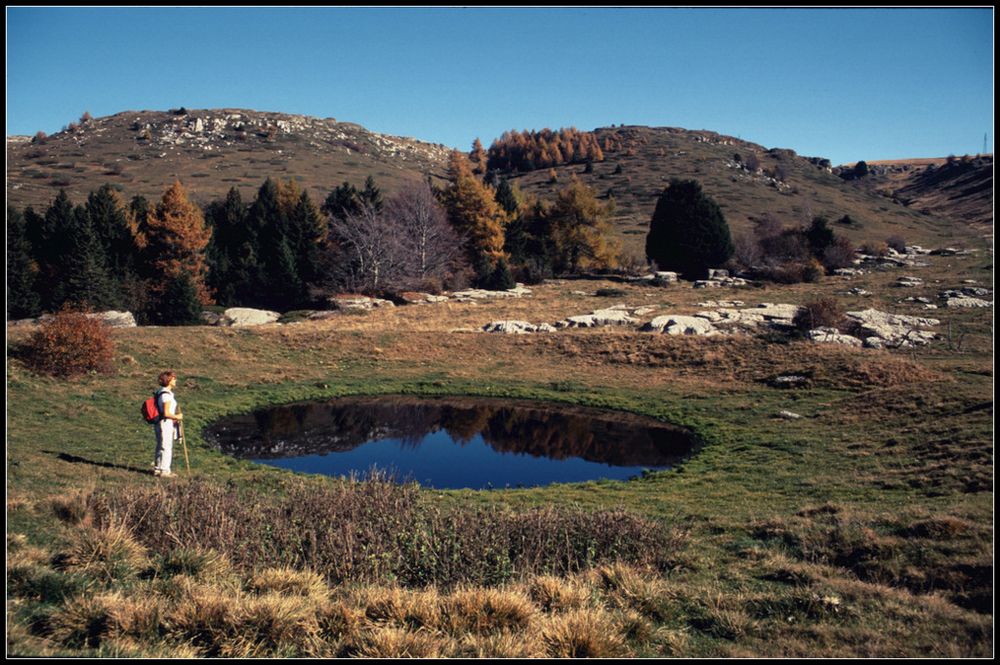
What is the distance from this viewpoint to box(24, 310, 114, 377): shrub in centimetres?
2353

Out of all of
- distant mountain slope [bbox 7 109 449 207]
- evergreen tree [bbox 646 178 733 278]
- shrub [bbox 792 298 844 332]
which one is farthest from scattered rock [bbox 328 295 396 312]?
distant mountain slope [bbox 7 109 449 207]

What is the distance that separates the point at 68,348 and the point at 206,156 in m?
128

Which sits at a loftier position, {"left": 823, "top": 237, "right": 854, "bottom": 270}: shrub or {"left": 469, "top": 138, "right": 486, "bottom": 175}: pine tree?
{"left": 469, "top": 138, "right": 486, "bottom": 175}: pine tree

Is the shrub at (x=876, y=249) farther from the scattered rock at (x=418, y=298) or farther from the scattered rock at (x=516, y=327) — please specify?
the scattered rock at (x=516, y=327)

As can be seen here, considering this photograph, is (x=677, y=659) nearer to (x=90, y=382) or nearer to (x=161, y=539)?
(x=161, y=539)

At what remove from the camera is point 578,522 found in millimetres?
9930

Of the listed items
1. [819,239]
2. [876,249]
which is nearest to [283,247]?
[819,239]

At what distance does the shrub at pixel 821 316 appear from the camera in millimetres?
32438

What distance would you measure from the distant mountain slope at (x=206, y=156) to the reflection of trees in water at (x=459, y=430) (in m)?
76.6

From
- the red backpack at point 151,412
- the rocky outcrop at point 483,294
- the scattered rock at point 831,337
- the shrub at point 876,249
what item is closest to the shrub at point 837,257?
the shrub at point 876,249

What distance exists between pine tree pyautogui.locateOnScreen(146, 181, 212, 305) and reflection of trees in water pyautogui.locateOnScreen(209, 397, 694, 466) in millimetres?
33866

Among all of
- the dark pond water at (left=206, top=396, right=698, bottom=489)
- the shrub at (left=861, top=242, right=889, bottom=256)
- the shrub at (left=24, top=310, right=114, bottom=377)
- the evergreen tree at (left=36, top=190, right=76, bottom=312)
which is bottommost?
the dark pond water at (left=206, top=396, right=698, bottom=489)

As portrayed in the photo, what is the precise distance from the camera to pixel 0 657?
15.3 ft

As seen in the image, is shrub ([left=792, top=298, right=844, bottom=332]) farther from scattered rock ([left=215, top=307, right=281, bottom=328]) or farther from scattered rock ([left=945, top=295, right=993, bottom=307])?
scattered rock ([left=215, top=307, right=281, bottom=328])
